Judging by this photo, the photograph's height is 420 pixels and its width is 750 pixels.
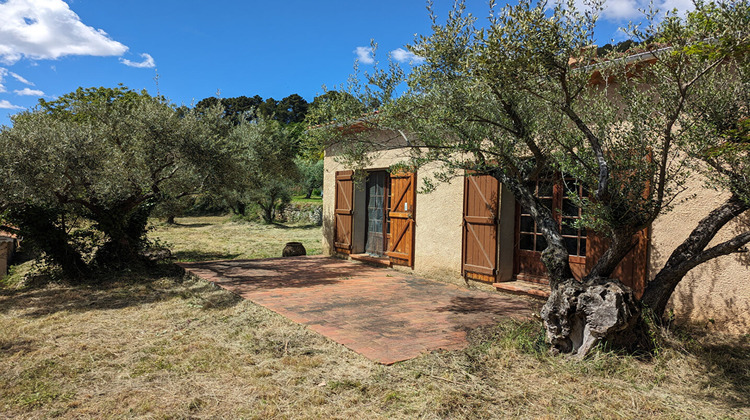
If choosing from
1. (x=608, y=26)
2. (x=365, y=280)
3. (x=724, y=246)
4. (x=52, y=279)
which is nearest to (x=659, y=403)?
A: (x=724, y=246)

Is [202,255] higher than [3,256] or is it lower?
lower

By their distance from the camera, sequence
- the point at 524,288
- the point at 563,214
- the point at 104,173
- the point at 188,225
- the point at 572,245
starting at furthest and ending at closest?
the point at 188,225, the point at 104,173, the point at 524,288, the point at 572,245, the point at 563,214

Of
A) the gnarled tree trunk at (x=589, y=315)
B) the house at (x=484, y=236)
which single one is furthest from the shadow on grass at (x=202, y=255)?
the gnarled tree trunk at (x=589, y=315)

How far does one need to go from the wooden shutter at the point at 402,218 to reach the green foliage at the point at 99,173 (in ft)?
10.6

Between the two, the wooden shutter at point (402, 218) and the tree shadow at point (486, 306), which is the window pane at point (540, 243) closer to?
the tree shadow at point (486, 306)

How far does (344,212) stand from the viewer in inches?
403

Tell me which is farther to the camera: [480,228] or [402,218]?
[402,218]

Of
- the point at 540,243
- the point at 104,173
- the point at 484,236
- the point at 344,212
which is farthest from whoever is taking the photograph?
the point at 344,212

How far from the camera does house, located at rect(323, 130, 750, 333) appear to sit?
192 inches

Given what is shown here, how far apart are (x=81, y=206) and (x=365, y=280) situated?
16.6ft

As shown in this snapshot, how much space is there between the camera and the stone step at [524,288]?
6270mm

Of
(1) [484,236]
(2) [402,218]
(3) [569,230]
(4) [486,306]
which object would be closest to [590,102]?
(3) [569,230]

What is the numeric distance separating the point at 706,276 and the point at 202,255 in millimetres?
10851

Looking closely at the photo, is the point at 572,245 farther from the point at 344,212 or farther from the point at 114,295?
the point at 114,295
